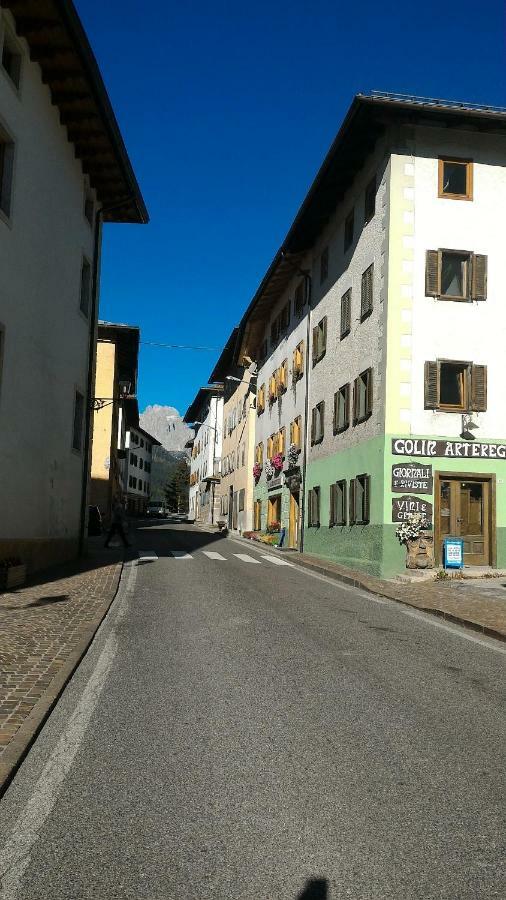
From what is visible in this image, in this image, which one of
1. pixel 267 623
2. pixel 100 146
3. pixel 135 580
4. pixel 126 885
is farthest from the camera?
pixel 100 146

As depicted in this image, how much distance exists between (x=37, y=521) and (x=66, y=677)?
10.2 meters

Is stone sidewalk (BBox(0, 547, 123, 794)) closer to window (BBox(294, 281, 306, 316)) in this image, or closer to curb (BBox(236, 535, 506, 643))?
curb (BBox(236, 535, 506, 643))

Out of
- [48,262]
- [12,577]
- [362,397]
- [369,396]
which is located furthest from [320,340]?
[12,577]

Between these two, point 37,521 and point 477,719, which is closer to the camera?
point 477,719

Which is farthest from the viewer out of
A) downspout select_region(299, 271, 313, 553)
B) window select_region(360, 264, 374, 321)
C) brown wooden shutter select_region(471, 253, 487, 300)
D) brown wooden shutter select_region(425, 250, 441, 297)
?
downspout select_region(299, 271, 313, 553)

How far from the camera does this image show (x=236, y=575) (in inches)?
677

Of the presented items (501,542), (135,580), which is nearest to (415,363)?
(501,542)

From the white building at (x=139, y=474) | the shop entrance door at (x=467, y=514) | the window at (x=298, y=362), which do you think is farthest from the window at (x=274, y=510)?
the white building at (x=139, y=474)

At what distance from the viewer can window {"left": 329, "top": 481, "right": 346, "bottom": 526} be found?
75.0ft

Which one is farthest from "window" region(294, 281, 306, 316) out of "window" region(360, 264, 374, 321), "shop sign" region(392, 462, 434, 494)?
"shop sign" region(392, 462, 434, 494)

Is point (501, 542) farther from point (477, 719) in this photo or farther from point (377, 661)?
point (477, 719)

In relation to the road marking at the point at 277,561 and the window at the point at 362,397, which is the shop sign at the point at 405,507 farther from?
the road marking at the point at 277,561

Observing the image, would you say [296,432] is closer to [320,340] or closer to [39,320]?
[320,340]

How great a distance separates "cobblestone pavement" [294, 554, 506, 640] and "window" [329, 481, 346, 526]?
10.7 ft
